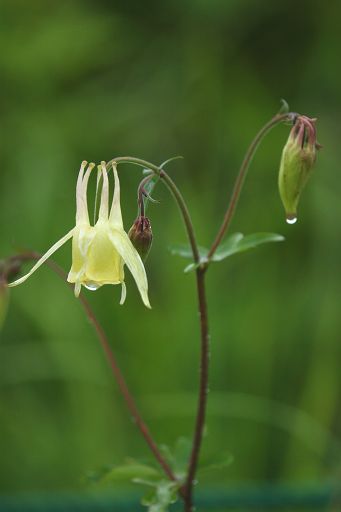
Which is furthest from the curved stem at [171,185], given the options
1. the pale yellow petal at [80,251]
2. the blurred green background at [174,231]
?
the blurred green background at [174,231]

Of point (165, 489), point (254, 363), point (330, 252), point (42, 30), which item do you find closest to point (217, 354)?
point (254, 363)

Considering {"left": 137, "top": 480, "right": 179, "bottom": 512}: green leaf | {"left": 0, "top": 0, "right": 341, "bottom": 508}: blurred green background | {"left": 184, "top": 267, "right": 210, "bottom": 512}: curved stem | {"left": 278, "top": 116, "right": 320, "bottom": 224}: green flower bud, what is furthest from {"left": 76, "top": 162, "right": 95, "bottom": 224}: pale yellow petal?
{"left": 0, "top": 0, "right": 341, "bottom": 508}: blurred green background

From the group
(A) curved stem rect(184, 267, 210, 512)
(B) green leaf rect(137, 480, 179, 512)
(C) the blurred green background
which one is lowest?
(B) green leaf rect(137, 480, 179, 512)

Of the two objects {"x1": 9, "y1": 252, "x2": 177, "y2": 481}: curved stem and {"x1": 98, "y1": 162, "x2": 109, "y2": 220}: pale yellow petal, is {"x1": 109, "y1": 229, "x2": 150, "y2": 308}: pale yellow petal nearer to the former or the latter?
{"x1": 98, "y1": 162, "x2": 109, "y2": 220}: pale yellow petal

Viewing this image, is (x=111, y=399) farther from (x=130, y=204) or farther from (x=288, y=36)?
(x=288, y=36)

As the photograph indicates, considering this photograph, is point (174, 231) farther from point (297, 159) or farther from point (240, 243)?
point (297, 159)

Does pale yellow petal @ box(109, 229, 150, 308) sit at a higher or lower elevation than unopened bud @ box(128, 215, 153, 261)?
lower
